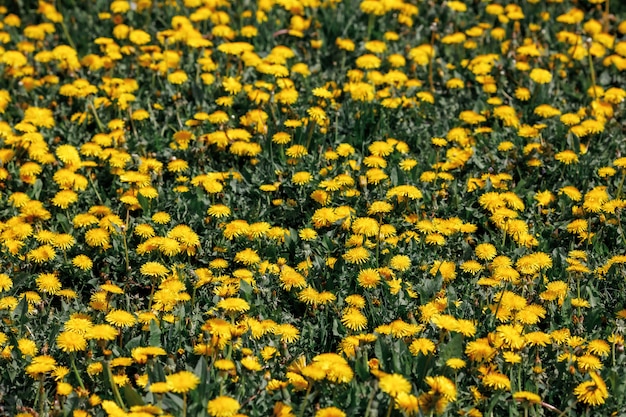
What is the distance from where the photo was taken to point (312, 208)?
5203 mm

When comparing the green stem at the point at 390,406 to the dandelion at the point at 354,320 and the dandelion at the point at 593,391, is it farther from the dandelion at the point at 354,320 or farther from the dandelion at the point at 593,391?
the dandelion at the point at 593,391

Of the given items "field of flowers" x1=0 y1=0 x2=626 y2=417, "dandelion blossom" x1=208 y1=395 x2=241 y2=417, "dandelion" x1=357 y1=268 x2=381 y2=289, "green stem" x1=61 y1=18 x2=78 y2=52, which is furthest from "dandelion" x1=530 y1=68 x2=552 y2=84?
"dandelion blossom" x1=208 y1=395 x2=241 y2=417

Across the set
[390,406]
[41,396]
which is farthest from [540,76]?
[41,396]

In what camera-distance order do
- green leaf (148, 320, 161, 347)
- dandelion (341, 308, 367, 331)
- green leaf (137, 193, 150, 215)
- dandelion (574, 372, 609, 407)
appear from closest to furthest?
dandelion (574, 372, 609, 407), green leaf (148, 320, 161, 347), dandelion (341, 308, 367, 331), green leaf (137, 193, 150, 215)

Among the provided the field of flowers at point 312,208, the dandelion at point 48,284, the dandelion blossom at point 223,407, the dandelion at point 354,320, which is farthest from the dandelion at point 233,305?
the dandelion at point 48,284

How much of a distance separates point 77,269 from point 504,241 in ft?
7.40

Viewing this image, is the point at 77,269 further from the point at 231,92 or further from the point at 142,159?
the point at 231,92

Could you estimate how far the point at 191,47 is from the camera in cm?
672

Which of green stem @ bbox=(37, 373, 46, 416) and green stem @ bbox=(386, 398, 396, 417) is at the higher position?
green stem @ bbox=(386, 398, 396, 417)

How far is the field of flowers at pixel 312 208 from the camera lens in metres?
3.83

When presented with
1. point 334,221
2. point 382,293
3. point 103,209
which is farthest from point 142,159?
point 382,293

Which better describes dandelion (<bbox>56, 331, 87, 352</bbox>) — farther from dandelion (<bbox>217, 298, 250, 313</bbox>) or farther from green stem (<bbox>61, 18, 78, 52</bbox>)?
green stem (<bbox>61, 18, 78, 52</bbox>)

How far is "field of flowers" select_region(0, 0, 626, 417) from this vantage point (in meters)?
3.83

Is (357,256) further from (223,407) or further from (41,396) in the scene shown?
(41,396)
